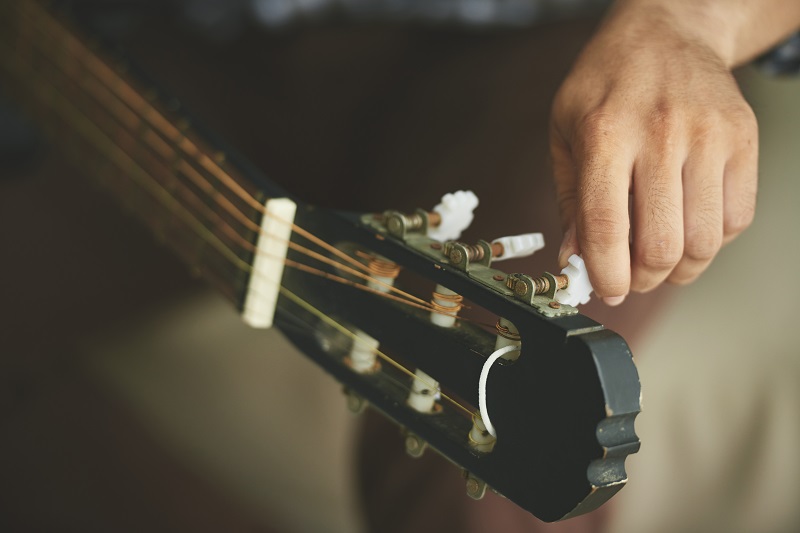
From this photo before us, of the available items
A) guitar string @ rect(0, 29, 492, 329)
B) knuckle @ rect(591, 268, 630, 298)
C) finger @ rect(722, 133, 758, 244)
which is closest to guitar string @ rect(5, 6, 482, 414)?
guitar string @ rect(0, 29, 492, 329)

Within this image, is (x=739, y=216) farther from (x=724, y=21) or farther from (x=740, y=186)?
(x=724, y=21)

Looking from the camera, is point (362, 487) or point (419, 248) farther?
point (362, 487)

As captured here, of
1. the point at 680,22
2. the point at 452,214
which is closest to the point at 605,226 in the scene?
the point at 452,214

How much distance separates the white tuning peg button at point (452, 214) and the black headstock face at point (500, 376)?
3 cm

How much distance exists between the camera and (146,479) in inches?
46.5

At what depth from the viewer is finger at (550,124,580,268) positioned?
0.50m

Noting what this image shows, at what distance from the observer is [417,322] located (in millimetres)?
505

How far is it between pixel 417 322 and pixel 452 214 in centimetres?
8

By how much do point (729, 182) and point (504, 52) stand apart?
2.03 ft

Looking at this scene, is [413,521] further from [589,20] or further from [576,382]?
[589,20]

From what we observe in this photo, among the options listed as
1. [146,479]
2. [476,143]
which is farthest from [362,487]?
Answer: [476,143]

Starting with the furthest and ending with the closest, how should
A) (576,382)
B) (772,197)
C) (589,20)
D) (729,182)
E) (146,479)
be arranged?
(146,479) < (589,20) < (772,197) < (729,182) < (576,382)

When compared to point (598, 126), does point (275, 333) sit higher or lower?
higher

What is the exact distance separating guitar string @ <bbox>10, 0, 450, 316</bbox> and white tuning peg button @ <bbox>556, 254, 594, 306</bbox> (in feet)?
0.27
